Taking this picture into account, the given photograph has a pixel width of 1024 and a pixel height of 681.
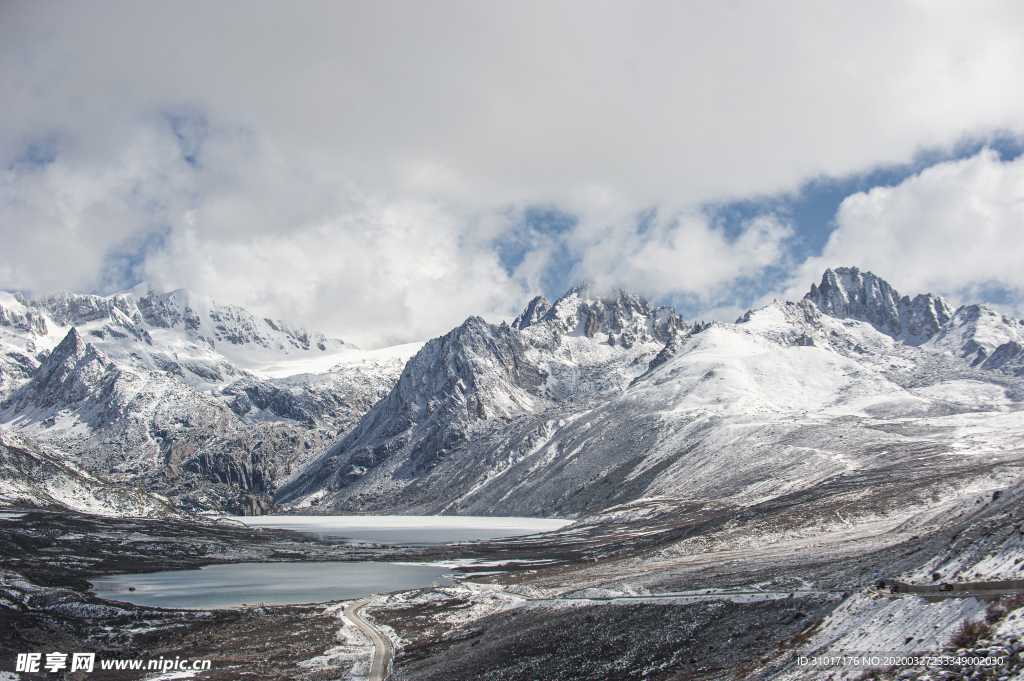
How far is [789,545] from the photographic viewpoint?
286 feet

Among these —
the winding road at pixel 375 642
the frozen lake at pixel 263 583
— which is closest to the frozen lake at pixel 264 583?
the frozen lake at pixel 263 583

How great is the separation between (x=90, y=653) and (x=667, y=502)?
14937 cm

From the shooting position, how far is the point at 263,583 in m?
111

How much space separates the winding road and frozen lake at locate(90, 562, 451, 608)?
11.7 m

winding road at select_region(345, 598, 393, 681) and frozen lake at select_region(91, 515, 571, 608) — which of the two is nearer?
winding road at select_region(345, 598, 393, 681)

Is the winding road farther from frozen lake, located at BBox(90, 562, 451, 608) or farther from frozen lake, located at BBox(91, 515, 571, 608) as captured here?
frozen lake, located at BBox(90, 562, 451, 608)

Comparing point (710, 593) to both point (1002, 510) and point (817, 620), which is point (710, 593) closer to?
point (817, 620)

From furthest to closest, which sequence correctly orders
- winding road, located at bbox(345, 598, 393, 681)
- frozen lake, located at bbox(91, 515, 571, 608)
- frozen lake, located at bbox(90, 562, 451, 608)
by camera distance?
frozen lake, located at bbox(91, 515, 571, 608) < frozen lake, located at bbox(90, 562, 451, 608) < winding road, located at bbox(345, 598, 393, 681)

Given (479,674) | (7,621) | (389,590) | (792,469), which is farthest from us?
(792,469)

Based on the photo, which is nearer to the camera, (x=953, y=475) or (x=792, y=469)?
(x=953, y=475)

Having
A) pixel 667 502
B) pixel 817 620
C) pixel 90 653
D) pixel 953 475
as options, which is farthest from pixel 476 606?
pixel 667 502

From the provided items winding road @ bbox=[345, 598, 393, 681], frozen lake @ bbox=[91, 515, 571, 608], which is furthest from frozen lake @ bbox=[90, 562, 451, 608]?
winding road @ bbox=[345, 598, 393, 681]

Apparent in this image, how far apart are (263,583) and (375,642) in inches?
2199

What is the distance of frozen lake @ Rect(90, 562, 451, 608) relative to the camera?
302ft
